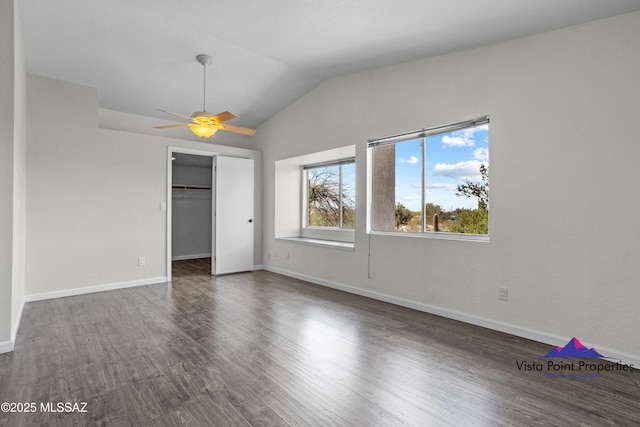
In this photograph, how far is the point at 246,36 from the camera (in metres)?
3.45

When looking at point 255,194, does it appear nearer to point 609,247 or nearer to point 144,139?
point 144,139

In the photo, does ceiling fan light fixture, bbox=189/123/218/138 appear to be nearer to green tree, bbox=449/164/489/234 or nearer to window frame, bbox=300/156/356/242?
window frame, bbox=300/156/356/242

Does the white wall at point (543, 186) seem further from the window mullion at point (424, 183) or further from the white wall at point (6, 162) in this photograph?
the white wall at point (6, 162)

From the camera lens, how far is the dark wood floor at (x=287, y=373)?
1.78 m

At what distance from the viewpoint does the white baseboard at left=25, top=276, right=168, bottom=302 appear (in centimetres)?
398

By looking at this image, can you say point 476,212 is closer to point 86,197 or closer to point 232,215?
point 232,215

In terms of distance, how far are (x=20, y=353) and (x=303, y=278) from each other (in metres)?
3.38

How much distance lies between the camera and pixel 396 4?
2.59 metres

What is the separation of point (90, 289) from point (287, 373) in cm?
359

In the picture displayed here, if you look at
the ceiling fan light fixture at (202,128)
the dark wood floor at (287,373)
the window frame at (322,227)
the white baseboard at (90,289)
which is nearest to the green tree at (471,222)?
the dark wood floor at (287,373)

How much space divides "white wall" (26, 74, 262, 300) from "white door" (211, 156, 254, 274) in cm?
84

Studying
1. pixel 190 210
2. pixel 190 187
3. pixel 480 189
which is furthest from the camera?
pixel 190 210

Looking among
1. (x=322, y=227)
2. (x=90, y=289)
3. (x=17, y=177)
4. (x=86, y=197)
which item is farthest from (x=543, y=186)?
(x=90, y=289)

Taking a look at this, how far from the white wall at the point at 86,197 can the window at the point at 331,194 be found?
2510 mm
